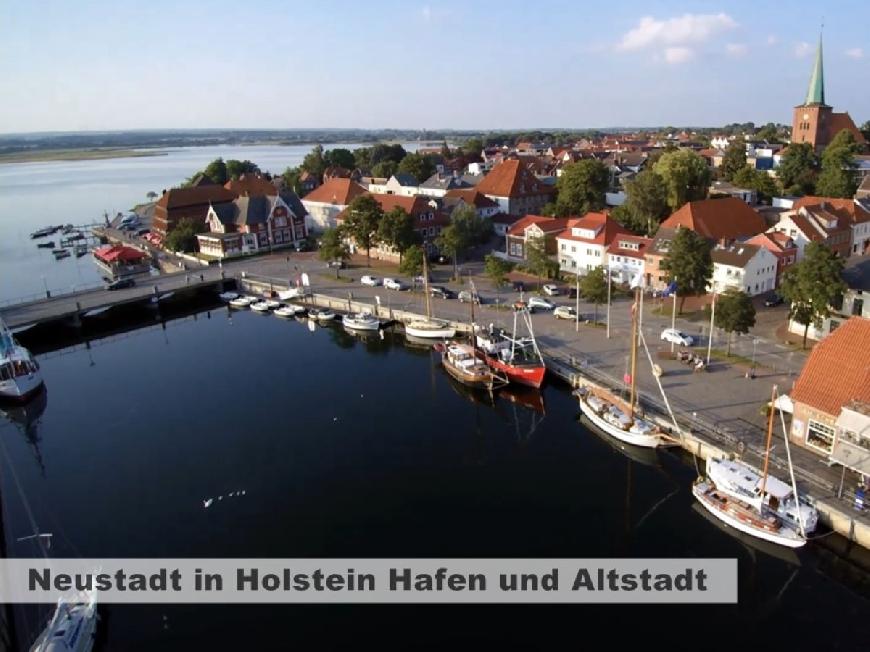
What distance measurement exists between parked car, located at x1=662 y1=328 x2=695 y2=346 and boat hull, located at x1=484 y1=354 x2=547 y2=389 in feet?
26.0

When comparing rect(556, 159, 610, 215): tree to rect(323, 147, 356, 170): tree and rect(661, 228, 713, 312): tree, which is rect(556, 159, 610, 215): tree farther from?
rect(323, 147, 356, 170): tree

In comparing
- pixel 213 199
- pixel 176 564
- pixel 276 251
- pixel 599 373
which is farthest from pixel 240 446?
pixel 213 199

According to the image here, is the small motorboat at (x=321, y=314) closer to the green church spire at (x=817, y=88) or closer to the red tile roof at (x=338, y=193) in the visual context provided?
the red tile roof at (x=338, y=193)

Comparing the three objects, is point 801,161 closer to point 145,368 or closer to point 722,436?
point 722,436

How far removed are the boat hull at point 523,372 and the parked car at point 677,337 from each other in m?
7.93

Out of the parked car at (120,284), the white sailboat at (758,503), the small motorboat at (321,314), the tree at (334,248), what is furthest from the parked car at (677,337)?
the parked car at (120,284)

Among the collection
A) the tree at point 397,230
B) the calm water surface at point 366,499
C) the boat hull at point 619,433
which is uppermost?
the tree at point 397,230

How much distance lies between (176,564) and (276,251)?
5483cm

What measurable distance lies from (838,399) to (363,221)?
152ft

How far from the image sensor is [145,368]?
4384 cm

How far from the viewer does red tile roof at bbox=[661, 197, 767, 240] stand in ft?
176

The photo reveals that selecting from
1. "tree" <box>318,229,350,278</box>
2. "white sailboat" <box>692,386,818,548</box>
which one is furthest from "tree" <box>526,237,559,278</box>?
"white sailboat" <box>692,386,818,548</box>

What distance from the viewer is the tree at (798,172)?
7575 cm

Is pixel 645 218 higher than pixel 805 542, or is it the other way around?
pixel 645 218
